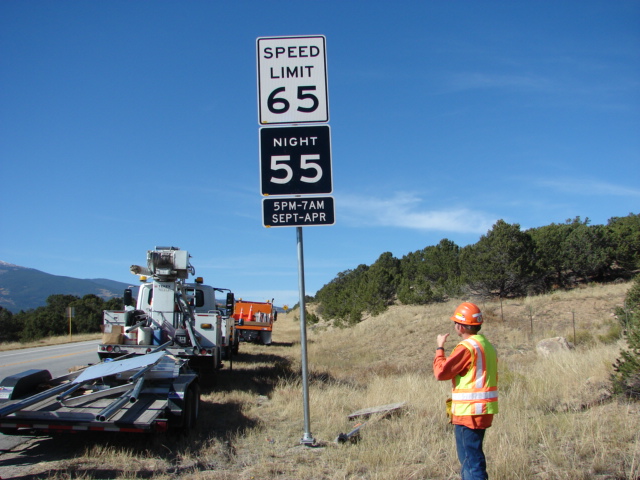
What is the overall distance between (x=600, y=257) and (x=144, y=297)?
33.9 meters

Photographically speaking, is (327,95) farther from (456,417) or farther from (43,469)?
(43,469)

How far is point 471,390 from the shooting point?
12.0ft

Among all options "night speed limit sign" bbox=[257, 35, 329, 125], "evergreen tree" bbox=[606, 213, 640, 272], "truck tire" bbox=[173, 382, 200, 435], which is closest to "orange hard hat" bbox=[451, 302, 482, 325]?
"night speed limit sign" bbox=[257, 35, 329, 125]

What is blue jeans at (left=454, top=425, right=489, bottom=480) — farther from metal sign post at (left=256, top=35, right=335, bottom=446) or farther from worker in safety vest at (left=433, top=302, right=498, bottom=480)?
metal sign post at (left=256, top=35, right=335, bottom=446)


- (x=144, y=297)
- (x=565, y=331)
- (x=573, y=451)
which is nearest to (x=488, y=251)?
(x=565, y=331)

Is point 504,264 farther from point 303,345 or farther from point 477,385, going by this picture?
point 477,385

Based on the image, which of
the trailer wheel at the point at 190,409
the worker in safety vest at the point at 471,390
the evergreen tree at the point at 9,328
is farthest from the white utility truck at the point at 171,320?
the evergreen tree at the point at 9,328

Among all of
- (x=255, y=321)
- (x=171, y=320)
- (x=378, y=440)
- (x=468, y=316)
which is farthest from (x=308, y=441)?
(x=255, y=321)

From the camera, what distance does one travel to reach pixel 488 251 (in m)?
32.2

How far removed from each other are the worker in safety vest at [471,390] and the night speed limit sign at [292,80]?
9.97 ft

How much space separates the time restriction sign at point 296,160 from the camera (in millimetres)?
5551

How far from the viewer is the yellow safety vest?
362cm

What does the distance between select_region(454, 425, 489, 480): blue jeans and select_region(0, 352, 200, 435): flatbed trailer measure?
127 inches

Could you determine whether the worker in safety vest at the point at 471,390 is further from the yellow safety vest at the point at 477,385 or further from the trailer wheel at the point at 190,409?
the trailer wheel at the point at 190,409
